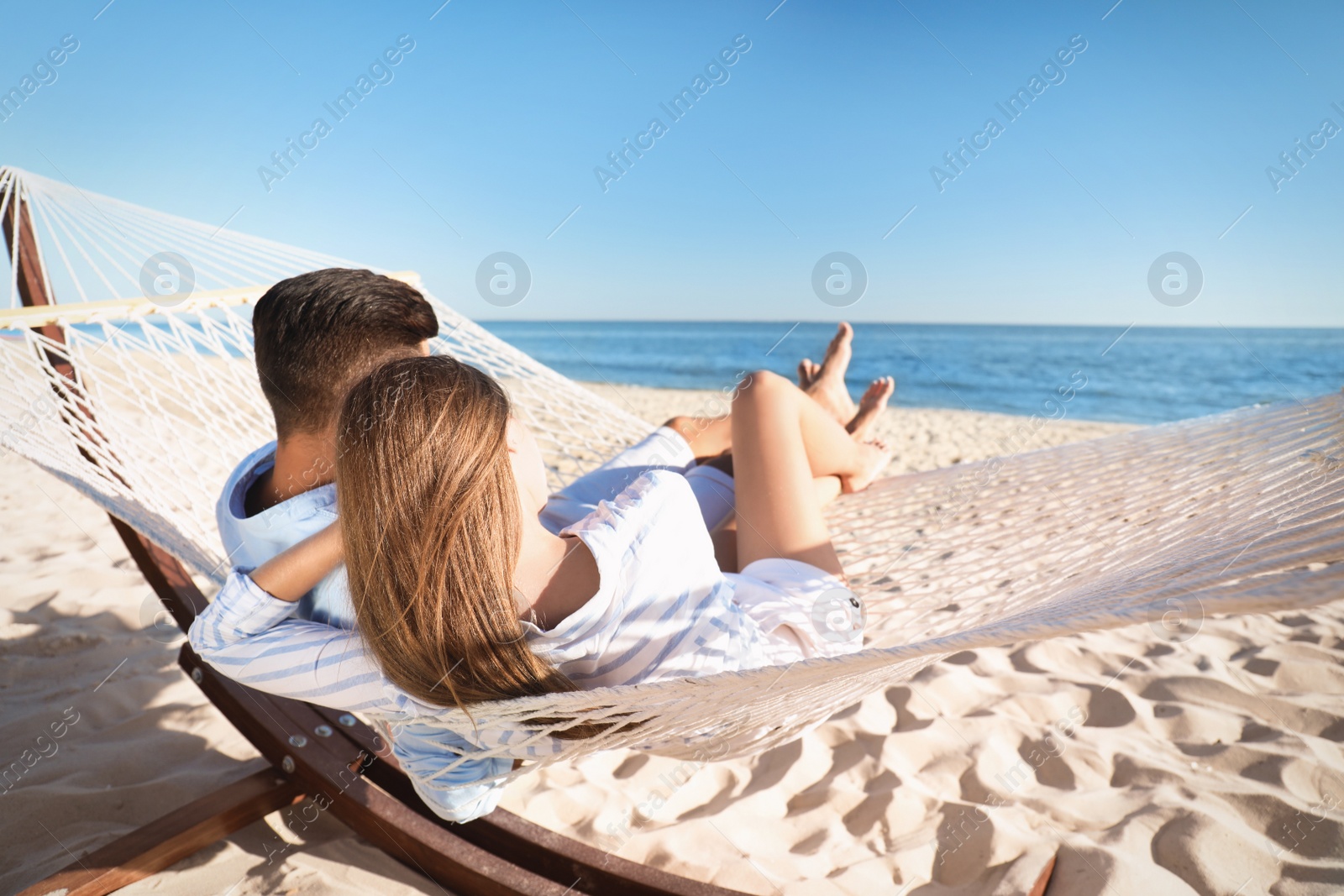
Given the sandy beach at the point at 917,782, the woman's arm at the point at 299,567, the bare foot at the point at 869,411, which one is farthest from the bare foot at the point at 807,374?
the woman's arm at the point at 299,567

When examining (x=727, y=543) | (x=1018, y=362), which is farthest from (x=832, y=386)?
(x=1018, y=362)

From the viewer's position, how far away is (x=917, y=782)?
3.92ft

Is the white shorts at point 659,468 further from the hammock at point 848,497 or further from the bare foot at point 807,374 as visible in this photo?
the bare foot at point 807,374

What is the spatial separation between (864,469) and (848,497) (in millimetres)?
71

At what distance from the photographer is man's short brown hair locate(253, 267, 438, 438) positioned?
2.77 ft

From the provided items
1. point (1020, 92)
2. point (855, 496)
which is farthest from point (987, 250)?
point (855, 496)

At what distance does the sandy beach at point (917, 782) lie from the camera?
1.02 m

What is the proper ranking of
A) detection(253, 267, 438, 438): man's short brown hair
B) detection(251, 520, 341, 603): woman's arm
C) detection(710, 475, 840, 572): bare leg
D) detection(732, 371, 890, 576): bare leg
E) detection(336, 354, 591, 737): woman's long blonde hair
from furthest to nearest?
1. detection(710, 475, 840, 572): bare leg
2. detection(732, 371, 890, 576): bare leg
3. detection(253, 267, 438, 438): man's short brown hair
4. detection(251, 520, 341, 603): woman's arm
5. detection(336, 354, 591, 737): woman's long blonde hair

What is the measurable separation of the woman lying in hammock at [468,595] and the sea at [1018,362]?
6894mm

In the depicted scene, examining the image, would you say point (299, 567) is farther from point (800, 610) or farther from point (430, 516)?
point (800, 610)

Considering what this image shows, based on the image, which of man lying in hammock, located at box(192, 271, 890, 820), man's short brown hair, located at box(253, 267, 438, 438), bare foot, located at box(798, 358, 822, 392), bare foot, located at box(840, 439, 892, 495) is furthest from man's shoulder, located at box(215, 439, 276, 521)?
bare foot, located at box(798, 358, 822, 392)

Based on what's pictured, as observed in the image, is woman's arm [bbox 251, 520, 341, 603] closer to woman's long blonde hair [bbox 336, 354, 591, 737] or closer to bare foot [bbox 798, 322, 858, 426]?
woman's long blonde hair [bbox 336, 354, 591, 737]

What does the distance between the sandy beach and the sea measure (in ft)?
19.5

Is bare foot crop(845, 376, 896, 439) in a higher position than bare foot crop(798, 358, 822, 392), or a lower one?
lower
